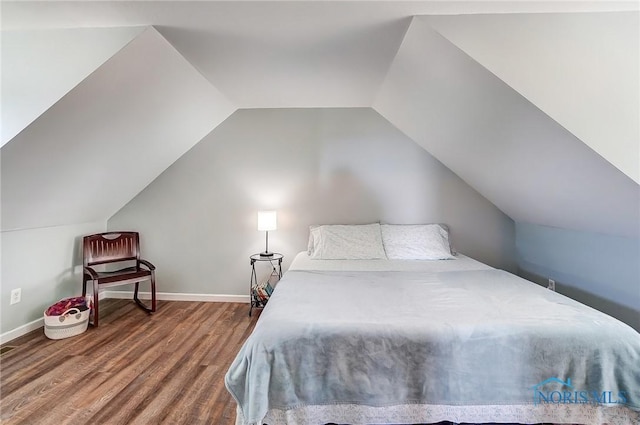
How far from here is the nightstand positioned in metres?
3.06

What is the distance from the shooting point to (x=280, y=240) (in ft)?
11.2

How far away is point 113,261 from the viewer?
10.3 feet

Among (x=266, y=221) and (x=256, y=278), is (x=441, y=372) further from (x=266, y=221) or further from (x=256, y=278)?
(x=256, y=278)

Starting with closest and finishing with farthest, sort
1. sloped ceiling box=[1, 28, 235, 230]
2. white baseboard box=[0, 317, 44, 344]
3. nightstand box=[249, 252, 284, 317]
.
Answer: sloped ceiling box=[1, 28, 235, 230] < white baseboard box=[0, 317, 44, 344] < nightstand box=[249, 252, 284, 317]

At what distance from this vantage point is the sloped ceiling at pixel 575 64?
1.54m

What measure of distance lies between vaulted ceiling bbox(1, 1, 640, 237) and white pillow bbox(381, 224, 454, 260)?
0.73m

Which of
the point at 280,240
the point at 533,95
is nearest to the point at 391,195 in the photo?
the point at 280,240

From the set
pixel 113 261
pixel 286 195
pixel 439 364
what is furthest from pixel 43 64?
pixel 439 364

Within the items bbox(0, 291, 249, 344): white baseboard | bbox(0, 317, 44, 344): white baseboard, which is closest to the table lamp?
bbox(0, 291, 249, 344): white baseboard

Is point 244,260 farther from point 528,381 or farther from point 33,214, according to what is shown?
point 528,381

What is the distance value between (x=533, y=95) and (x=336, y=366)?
5.79 feet

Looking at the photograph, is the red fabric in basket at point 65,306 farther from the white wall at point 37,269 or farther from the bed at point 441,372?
the bed at point 441,372

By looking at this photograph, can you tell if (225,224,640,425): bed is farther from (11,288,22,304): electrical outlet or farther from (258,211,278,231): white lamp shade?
(11,288,22,304): electrical outlet

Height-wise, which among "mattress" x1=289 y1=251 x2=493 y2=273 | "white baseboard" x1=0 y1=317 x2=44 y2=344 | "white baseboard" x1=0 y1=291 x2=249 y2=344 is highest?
"mattress" x1=289 y1=251 x2=493 y2=273
